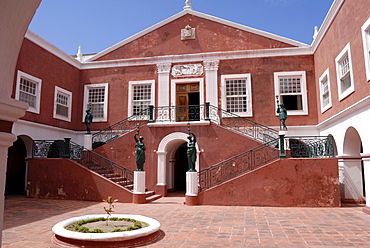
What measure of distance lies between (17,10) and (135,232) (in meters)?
4.46

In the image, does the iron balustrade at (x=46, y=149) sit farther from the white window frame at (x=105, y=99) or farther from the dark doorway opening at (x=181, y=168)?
the dark doorway opening at (x=181, y=168)

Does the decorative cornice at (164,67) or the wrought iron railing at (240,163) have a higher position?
the decorative cornice at (164,67)

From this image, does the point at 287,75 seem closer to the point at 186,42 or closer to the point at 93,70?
the point at 186,42

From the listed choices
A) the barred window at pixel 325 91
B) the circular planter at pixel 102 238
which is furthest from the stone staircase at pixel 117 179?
the barred window at pixel 325 91

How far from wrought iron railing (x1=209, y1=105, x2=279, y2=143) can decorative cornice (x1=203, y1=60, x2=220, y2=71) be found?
2.13m

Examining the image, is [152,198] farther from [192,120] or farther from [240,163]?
[192,120]

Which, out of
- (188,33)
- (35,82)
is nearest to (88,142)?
(35,82)

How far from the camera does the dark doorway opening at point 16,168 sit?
49.2ft

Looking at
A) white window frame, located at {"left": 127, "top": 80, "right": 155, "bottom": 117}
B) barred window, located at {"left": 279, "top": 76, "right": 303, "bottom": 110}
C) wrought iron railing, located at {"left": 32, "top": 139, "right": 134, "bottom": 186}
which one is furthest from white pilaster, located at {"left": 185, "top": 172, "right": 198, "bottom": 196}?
barred window, located at {"left": 279, "top": 76, "right": 303, "bottom": 110}

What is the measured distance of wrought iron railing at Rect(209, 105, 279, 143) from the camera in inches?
546

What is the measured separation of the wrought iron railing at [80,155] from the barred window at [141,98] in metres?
3.56

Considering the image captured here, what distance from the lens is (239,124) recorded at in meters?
14.5

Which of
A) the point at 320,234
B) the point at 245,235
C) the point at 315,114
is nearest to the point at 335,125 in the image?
the point at 315,114

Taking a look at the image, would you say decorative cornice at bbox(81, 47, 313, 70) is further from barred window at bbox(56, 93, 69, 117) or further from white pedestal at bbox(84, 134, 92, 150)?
white pedestal at bbox(84, 134, 92, 150)
